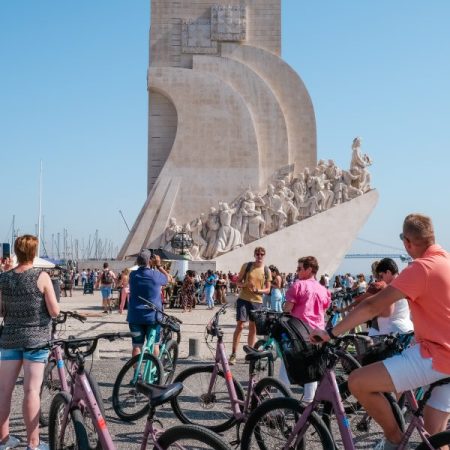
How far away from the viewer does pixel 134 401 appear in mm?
4027

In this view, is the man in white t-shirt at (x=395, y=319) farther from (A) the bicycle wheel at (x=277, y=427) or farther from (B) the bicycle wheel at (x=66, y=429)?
Answer: (B) the bicycle wheel at (x=66, y=429)

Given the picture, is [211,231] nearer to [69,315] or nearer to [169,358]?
[169,358]

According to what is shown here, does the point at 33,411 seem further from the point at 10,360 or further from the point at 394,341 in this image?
the point at 394,341

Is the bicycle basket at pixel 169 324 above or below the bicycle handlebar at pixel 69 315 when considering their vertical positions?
below

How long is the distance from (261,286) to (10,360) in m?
2.98

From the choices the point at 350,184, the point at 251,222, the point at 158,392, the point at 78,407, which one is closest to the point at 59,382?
the point at 78,407

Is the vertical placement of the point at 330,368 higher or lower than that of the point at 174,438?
higher

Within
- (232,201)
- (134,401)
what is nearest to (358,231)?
(232,201)

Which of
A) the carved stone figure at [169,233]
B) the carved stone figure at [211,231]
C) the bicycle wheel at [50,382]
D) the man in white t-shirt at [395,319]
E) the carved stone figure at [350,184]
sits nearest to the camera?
the bicycle wheel at [50,382]

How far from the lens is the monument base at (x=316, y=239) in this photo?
18.3 m

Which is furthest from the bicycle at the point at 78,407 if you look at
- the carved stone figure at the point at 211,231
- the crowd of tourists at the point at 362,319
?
the carved stone figure at the point at 211,231

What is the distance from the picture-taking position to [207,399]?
3703mm

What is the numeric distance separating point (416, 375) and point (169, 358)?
2.75 meters

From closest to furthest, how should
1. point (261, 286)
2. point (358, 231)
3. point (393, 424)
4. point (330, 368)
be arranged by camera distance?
1. point (393, 424)
2. point (330, 368)
3. point (261, 286)
4. point (358, 231)
